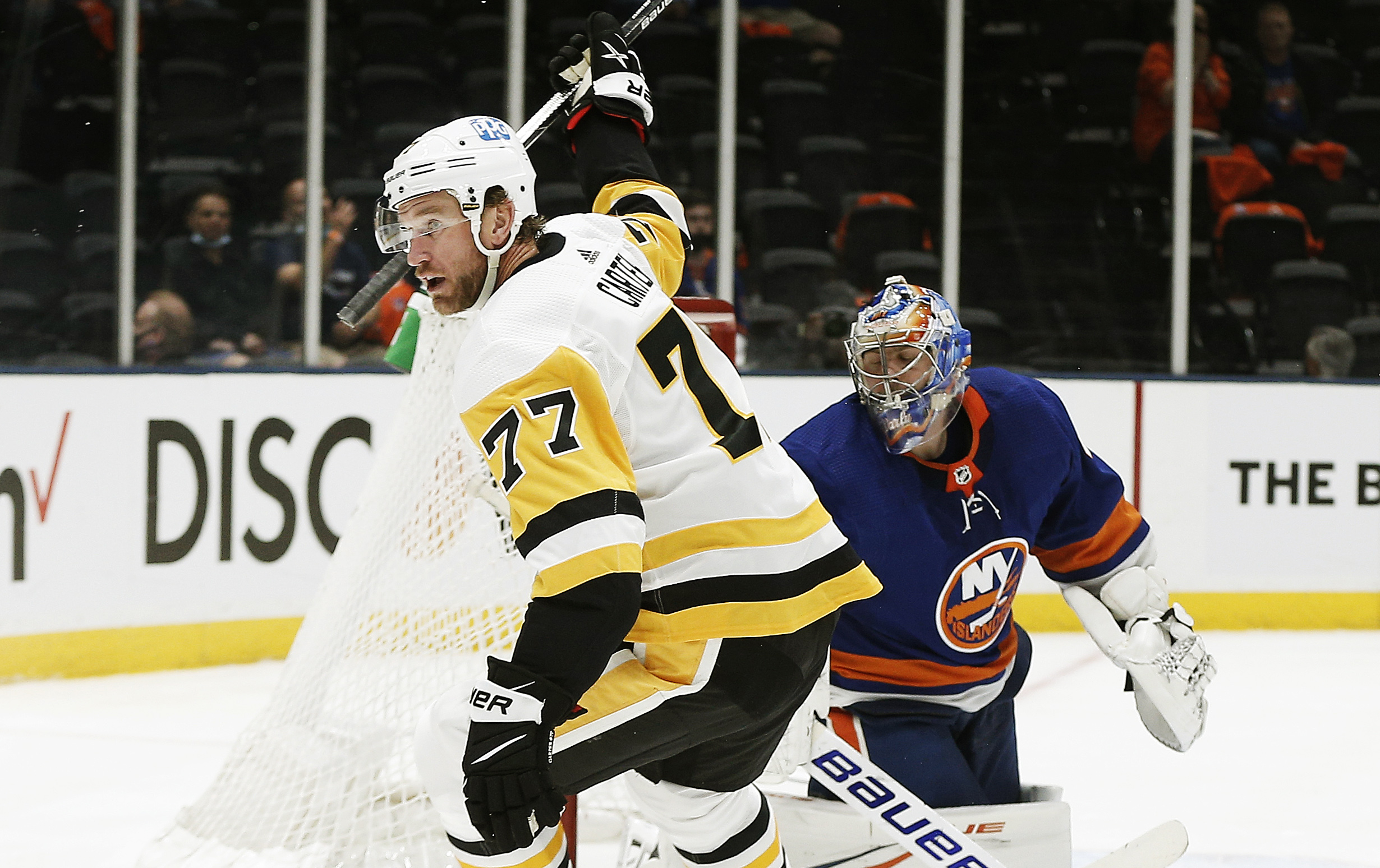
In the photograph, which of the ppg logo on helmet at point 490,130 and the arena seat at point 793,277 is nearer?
the ppg logo on helmet at point 490,130

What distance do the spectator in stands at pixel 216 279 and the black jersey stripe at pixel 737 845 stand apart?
303 centimetres

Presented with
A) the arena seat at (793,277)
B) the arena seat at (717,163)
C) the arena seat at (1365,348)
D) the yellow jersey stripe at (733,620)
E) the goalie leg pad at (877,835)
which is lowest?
the goalie leg pad at (877,835)

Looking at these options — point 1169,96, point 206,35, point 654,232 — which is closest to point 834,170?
point 1169,96

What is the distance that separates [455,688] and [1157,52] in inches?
171

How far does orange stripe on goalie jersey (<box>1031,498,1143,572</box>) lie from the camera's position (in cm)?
204

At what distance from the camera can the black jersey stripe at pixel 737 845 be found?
1644 millimetres

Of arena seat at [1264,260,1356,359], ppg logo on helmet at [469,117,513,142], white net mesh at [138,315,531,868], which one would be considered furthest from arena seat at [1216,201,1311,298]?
ppg logo on helmet at [469,117,513,142]

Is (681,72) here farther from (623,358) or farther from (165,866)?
(623,358)

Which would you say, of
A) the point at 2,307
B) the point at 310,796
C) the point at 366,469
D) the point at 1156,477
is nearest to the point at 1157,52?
the point at 1156,477

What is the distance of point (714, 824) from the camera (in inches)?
Answer: 64.4

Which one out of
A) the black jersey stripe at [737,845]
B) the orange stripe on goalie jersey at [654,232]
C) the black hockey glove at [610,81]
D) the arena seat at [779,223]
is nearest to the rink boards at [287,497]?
the arena seat at [779,223]

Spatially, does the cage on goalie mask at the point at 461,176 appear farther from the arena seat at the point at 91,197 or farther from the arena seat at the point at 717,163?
the arena seat at the point at 717,163

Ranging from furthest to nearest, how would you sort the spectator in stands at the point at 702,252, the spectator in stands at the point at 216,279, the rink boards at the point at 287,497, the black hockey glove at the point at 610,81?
the spectator in stands at the point at 702,252 < the spectator in stands at the point at 216,279 < the rink boards at the point at 287,497 < the black hockey glove at the point at 610,81

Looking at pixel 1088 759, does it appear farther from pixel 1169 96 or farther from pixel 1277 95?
pixel 1277 95
